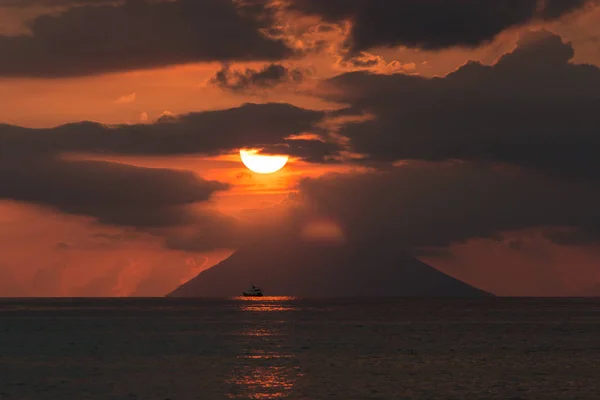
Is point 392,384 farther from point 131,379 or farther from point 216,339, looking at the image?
point 216,339

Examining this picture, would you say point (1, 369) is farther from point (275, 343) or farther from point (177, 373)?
point (275, 343)

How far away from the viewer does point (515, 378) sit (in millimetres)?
88625

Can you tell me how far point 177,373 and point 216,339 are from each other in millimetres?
57416

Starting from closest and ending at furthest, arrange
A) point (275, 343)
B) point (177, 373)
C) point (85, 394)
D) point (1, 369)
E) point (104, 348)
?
point (85, 394), point (177, 373), point (1, 369), point (104, 348), point (275, 343)

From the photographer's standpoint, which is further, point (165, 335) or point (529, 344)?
point (165, 335)

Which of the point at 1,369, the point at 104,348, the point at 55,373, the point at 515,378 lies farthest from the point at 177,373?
the point at 104,348

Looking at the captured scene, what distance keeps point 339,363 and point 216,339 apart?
166 ft

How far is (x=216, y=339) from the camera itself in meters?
152

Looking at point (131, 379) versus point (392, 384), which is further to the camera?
point (131, 379)

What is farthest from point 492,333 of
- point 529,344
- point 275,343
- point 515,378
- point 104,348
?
point 515,378

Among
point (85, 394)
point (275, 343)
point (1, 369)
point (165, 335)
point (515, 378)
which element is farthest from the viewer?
point (165, 335)

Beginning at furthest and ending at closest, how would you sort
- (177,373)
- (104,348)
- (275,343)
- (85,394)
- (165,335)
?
(165,335)
(275,343)
(104,348)
(177,373)
(85,394)

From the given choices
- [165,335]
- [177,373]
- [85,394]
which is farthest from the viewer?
[165,335]

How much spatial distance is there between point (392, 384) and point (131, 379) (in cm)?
2468
